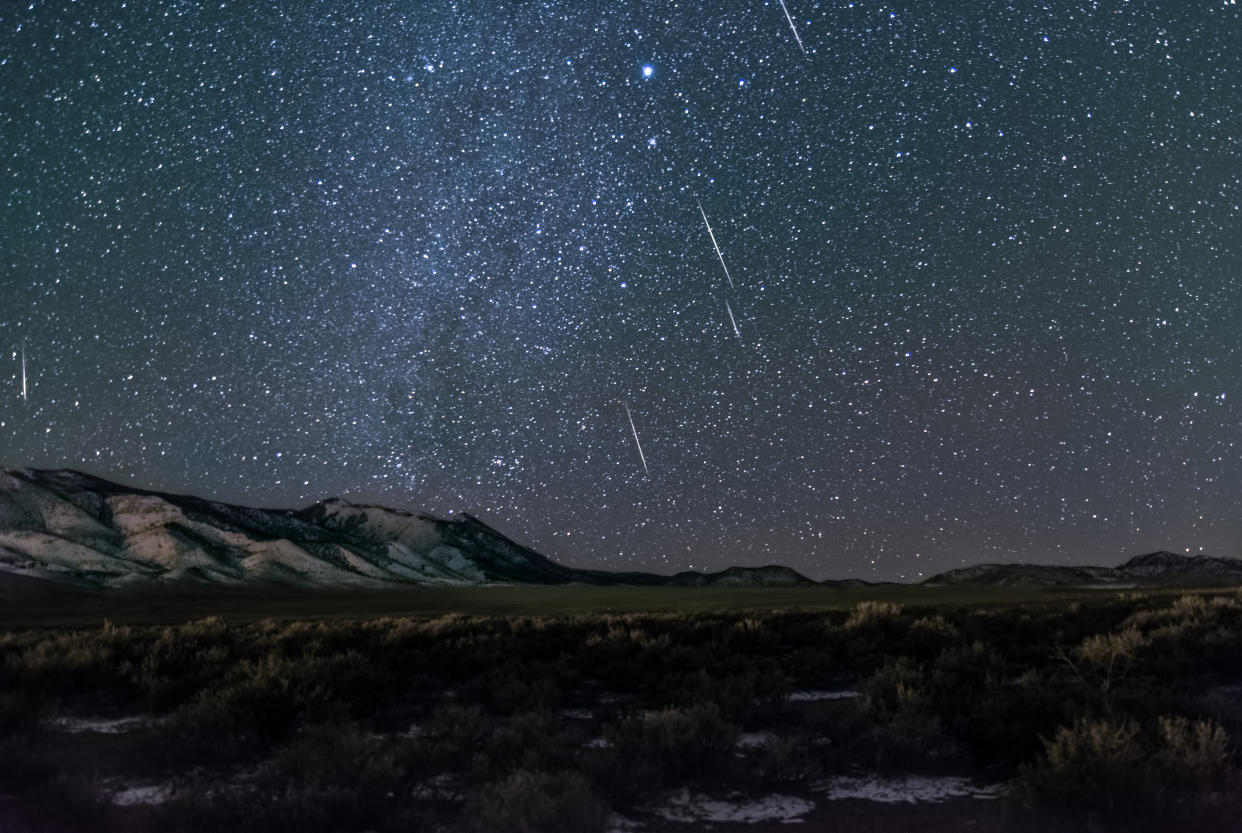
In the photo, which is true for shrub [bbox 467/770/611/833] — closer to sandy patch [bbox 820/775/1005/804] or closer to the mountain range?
sandy patch [bbox 820/775/1005/804]

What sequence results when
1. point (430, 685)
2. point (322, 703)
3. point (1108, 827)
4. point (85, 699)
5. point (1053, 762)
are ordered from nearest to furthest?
point (1108, 827)
point (1053, 762)
point (322, 703)
point (85, 699)
point (430, 685)

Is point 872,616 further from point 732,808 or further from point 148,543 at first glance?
point 148,543

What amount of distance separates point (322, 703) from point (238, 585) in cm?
13838

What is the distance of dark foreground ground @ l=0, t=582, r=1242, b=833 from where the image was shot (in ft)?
22.4

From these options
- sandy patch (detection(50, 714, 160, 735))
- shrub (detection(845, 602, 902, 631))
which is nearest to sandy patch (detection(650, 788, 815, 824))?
sandy patch (detection(50, 714, 160, 735))

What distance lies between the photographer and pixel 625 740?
8.59 meters

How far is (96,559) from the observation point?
5453 inches

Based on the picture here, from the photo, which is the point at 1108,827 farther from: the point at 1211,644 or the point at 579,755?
the point at 1211,644

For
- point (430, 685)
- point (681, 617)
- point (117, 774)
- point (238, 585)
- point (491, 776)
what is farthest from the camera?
point (238, 585)

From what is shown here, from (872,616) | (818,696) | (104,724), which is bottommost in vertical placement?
(818,696)

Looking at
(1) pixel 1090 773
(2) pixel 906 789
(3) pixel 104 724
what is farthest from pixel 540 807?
(3) pixel 104 724

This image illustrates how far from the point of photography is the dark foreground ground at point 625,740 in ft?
22.4

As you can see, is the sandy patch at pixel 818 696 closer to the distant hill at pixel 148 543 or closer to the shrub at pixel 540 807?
the shrub at pixel 540 807

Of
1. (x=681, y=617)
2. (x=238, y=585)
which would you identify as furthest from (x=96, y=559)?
(x=681, y=617)
